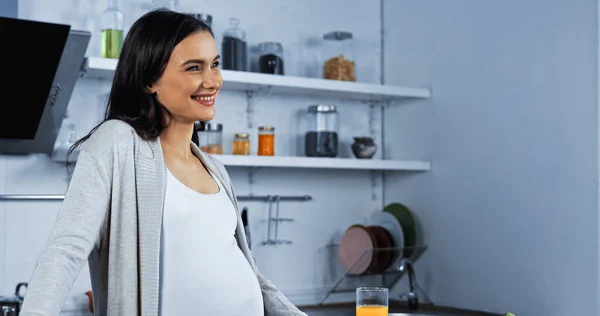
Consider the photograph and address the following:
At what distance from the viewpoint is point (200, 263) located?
1012 millimetres

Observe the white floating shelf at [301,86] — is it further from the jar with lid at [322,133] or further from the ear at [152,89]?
the ear at [152,89]

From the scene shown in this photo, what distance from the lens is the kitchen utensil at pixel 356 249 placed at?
102 inches

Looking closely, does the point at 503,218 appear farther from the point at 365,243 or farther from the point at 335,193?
the point at 335,193

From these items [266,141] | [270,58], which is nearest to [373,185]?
[266,141]

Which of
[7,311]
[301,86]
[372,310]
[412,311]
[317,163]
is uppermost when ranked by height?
[301,86]

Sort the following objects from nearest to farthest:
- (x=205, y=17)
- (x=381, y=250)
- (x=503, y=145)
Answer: (x=205, y=17) → (x=503, y=145) → (x=381, y=250)

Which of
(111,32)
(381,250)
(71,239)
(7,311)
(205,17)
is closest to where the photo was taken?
(71,239)

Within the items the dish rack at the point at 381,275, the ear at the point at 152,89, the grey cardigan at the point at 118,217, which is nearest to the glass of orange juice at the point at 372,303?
the grey cardigan at the point at 118,217

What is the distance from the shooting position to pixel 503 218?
8.09 ft

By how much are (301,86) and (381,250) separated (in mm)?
599

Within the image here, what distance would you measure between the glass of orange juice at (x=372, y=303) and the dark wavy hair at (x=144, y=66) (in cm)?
37

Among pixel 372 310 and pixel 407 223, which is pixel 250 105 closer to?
pixel 407 223

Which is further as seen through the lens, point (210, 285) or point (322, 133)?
point (322, 133)

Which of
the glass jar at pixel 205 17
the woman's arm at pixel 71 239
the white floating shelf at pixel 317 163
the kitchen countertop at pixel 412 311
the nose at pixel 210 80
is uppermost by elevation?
the glass jar at pixel 205 17
